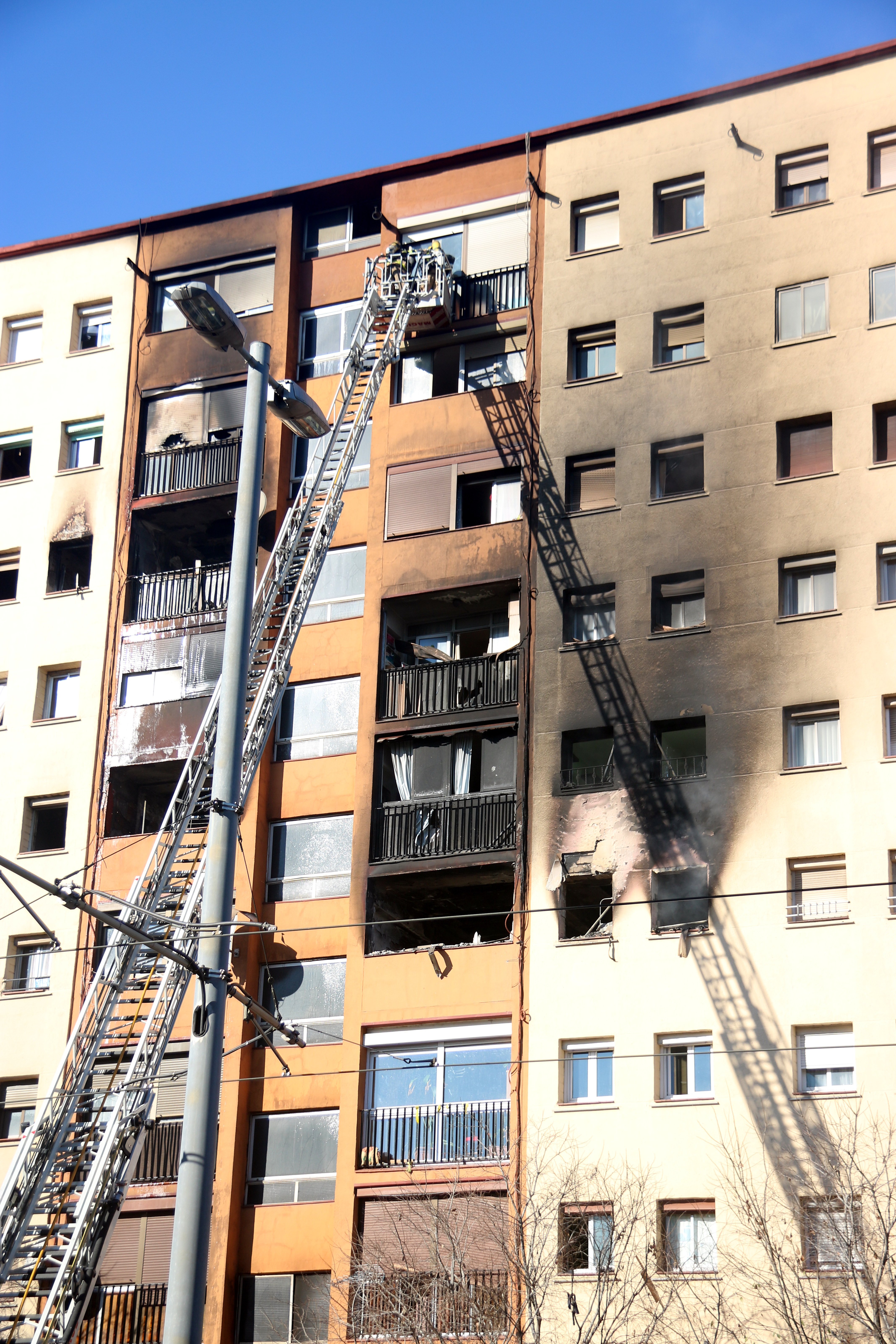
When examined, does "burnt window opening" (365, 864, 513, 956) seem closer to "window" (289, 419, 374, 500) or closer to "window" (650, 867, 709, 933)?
"window" (650, 867, 709, 933)

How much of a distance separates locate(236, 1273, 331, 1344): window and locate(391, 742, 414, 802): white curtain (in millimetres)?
10282

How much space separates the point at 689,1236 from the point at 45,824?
1863 cm

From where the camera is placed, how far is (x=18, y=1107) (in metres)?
36.6

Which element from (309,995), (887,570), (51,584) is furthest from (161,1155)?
(887,570)

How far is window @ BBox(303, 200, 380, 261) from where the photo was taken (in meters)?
43.3

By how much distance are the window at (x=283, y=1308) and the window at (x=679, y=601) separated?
601 inches

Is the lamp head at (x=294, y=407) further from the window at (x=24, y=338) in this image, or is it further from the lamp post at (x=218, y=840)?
the window at (x=24, y=338)

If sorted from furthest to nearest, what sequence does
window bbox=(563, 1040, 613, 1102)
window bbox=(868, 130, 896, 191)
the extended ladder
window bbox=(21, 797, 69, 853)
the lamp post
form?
window bbox=(21, 797, 69, 853) < window bbox=(868, 130, 896, 191) < window bbox=(563, 1040, 613, 1102) < the extended ladder < the lamp post

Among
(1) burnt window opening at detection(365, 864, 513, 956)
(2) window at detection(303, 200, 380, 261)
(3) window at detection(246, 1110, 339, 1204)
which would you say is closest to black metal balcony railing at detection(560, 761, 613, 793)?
(1) burnt window opening at detection(365, 864, 513, 956)

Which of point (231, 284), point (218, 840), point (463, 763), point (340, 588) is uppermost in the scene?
point (231, 284)

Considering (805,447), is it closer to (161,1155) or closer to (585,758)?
(585,758)

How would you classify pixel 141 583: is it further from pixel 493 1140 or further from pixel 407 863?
pixel 493 1140

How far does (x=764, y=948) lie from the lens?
3173 cm

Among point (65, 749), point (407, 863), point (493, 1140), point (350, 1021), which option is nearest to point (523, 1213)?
point (493, 1140)
